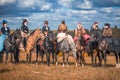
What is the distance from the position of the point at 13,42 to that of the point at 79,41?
15.8ft

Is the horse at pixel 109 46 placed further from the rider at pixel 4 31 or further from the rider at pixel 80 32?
the rider at pixel 4 31

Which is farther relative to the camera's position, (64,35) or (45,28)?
(45,28)

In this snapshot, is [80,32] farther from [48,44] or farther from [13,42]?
[13,42]

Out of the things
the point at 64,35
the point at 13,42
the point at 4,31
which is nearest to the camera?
the point at 64,35

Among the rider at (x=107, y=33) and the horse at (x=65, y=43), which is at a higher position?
the rider at (x=107, y=33)

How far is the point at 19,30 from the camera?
2086 centimetres

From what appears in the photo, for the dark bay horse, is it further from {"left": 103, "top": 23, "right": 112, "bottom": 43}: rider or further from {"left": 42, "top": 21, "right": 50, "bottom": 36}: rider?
{"left": 103, "top": 23, "right": 112, "bottom": 43}: rider

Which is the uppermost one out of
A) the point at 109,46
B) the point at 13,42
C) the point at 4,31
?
the point at 4,31

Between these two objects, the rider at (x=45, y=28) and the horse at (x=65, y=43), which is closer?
the horse at (x=65, y=43)

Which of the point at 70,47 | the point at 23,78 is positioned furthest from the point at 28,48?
the point at 23,78

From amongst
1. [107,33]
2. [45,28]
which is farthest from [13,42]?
[107,33]

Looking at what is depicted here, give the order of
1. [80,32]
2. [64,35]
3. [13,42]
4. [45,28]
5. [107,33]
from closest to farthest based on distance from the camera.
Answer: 1. [107,33]
2. [80,32]
3. [64,35]
4. [13,42]
5. [45,28]

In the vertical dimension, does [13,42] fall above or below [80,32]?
below

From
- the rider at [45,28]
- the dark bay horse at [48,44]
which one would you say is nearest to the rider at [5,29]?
the dark bay horse at [48,44]
